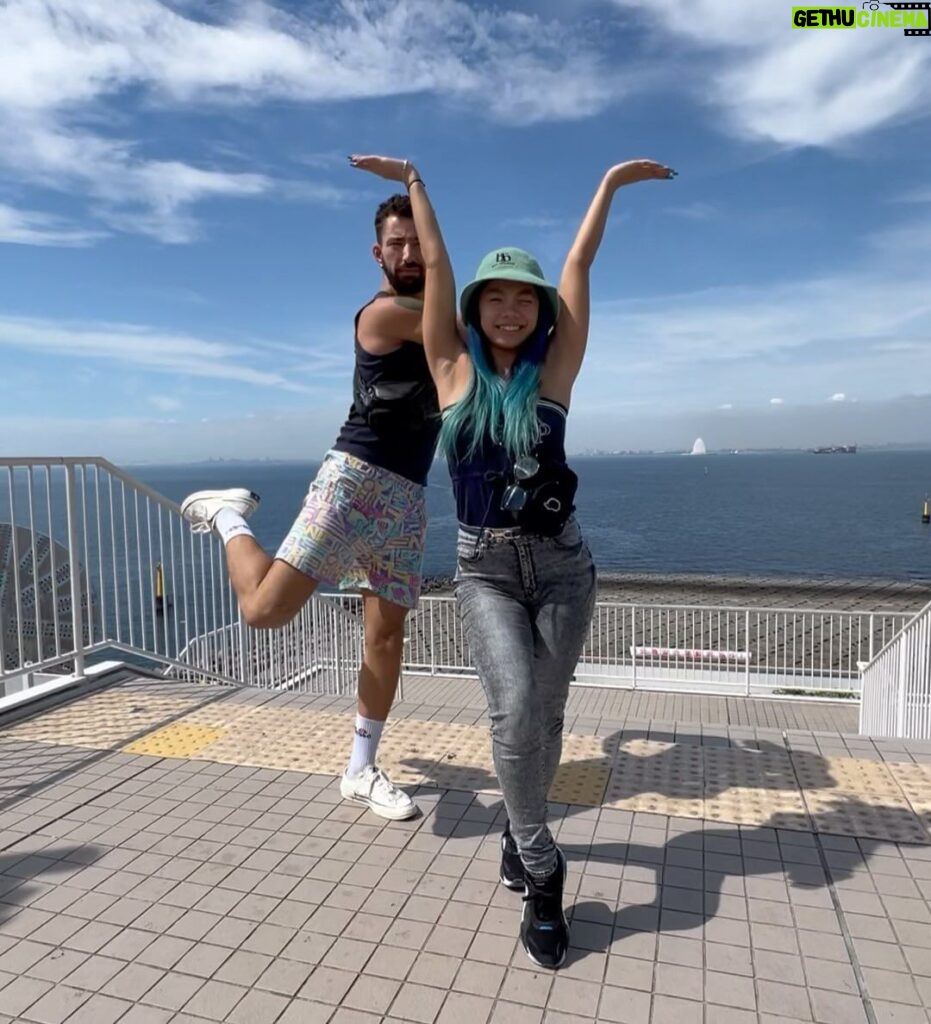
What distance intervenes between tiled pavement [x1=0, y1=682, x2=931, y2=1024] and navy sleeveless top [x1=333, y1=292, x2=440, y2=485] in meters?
1.40

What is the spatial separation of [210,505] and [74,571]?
1950 millimetres

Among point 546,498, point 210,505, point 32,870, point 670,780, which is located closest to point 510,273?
point 546,498

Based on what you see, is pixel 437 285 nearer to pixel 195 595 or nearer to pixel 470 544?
pixel 470 544

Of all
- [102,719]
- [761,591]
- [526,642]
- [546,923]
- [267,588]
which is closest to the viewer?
[546,923]

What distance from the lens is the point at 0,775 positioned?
3.34m

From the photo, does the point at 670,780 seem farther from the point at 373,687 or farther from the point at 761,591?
the point at 761,591

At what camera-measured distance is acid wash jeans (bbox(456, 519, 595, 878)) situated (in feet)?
6.94

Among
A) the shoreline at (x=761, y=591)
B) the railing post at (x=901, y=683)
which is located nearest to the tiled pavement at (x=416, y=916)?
the railing post at (x=901, y=683)

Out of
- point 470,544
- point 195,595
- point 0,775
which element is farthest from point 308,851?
point 195,595

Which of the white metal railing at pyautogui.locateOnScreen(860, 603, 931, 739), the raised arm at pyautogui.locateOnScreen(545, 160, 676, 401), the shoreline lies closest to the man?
the raised arm at pyautogui.locateOnScreen(545, 160, 676, 401)

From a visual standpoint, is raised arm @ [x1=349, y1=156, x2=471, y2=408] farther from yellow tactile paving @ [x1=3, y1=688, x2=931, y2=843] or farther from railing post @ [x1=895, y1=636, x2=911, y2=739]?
railing post @ [x1=895, y1=636, x2=911, y2=739]

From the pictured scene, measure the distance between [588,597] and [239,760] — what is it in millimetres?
2098

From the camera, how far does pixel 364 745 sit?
3.10 m

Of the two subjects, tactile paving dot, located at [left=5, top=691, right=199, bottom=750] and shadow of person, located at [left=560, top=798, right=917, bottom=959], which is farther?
tactile paving dot, located at [left=5, top=691, right=199, bottom=750]
